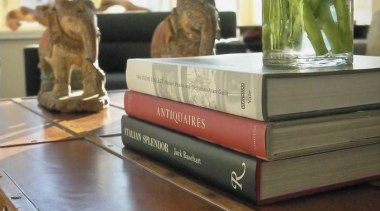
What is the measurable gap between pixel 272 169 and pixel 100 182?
229 mm

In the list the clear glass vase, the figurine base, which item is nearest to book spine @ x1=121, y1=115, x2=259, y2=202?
the clear glass vase

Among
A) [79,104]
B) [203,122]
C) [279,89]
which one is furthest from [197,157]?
[79,104]

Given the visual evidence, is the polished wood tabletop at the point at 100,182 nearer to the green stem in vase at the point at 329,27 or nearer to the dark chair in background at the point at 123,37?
the green stem in vase at the point at 329,27

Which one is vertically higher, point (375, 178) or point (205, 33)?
point (205, 33)

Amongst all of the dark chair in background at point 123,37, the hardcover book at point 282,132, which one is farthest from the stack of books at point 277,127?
the dark chair in background at point 123,37

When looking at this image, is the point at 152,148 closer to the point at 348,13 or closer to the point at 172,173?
the point at 172,173

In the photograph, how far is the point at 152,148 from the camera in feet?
2.62

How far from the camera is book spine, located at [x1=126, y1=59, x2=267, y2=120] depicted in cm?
58

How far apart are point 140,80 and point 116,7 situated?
128 inches

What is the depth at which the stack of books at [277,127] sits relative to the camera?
58 centimetres

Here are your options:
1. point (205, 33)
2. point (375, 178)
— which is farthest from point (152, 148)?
point (205, 33)

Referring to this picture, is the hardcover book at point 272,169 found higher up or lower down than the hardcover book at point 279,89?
lower down

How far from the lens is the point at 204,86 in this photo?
665 mm

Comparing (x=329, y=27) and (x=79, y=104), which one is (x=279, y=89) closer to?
(x=329, y=27)
